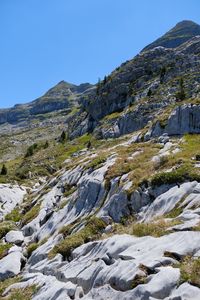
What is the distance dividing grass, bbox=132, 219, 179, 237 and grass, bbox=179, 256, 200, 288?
12.5ft

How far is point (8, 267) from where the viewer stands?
89.8 ft

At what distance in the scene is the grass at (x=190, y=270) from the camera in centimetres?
1355

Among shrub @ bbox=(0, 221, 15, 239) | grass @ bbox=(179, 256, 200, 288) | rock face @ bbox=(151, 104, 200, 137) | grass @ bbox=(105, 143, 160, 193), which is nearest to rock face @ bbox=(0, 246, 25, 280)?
shrub @ bbox=(0, 221, 15, 239)

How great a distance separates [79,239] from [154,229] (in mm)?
6735

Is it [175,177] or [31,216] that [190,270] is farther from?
[31,216]

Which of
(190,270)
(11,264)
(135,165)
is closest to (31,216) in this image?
(11,264)

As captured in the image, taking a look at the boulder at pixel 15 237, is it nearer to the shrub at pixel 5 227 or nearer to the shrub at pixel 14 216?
the shrub at pixel 5 227

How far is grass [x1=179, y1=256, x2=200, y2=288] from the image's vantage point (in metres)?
13.5

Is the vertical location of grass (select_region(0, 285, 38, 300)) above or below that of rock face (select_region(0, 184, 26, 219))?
above

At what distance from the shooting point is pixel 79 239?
2455 centimetres

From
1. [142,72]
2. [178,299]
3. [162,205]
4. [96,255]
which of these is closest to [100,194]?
[162,205]

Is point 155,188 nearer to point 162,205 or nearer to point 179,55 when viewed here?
point 162,205

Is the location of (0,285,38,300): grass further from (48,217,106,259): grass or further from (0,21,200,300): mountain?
(48,217,106,259): grass

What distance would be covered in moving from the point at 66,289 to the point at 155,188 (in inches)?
447
